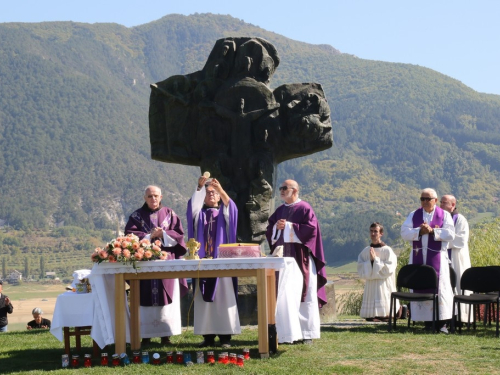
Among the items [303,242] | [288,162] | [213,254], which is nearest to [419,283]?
[303,242]

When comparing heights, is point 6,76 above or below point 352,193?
above

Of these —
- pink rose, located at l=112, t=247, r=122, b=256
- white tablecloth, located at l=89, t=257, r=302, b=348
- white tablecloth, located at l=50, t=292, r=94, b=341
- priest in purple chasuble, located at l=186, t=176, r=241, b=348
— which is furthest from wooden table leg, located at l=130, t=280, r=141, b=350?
pink rose, located at l=112, t=247, r=122, b=256

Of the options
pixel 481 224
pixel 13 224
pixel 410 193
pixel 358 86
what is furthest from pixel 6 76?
pixel 481 224

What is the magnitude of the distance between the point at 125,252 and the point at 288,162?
130641mm

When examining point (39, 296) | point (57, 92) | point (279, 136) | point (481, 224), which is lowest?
point (39, 296)

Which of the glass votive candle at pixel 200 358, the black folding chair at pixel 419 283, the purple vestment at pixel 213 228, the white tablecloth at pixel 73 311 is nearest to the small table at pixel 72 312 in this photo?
the white tablecloth at pixel 73 311

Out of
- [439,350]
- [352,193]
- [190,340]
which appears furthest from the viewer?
[352,193]

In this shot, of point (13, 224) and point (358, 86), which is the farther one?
point (358, 86)

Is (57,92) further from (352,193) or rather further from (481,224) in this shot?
(481,224)

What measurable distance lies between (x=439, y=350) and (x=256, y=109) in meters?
5.81

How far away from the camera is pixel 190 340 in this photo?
12305mm

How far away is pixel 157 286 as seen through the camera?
39.5 ft

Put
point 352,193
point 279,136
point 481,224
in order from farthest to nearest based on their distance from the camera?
point 352,193 → point 481,224 → point 279,136

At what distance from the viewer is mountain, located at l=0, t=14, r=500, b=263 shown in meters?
136
